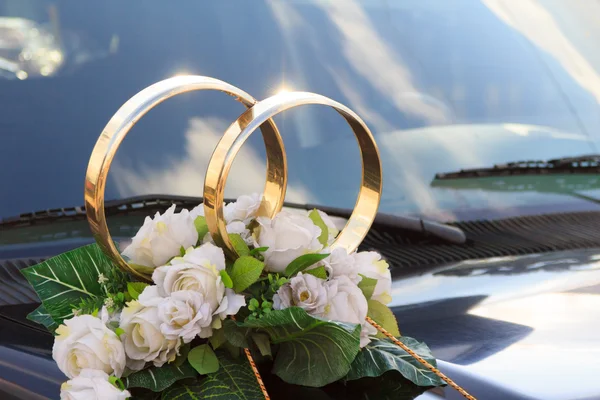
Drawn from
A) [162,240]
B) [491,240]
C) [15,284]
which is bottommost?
[162,240]

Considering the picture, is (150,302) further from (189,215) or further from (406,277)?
(406,277)

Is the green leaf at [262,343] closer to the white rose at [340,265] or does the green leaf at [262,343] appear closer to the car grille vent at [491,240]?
the white rose at [340,265]

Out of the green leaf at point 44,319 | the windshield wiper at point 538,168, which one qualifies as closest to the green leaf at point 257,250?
the green leaf at point 44,319

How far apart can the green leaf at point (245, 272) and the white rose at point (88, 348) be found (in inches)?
6.5

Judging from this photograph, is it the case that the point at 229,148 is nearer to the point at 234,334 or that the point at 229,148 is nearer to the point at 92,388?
the point at 234,334

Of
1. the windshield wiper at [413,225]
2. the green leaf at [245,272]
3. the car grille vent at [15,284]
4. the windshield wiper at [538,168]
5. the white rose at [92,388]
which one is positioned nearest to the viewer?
the white rose at [92,388]

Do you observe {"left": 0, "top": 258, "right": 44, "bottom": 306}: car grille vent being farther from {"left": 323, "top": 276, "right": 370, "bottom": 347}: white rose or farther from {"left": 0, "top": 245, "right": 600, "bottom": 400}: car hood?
{"left": 323, "top": 276, "right": 370, "bottom": 347}: white rose

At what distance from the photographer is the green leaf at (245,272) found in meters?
1.03

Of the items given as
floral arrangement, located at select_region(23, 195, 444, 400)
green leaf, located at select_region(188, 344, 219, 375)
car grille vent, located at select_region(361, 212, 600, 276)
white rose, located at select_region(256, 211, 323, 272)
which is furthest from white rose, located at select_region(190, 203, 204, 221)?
car grille vent, located at select_region(361, 212, 600, 276)

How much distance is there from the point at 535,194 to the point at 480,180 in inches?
7.1

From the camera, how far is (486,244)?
1838 millimetres

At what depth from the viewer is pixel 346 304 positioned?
1047mm

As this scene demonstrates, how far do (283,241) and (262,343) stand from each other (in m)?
0.14

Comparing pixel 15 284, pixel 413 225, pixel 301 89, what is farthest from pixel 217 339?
pixel 301 89
